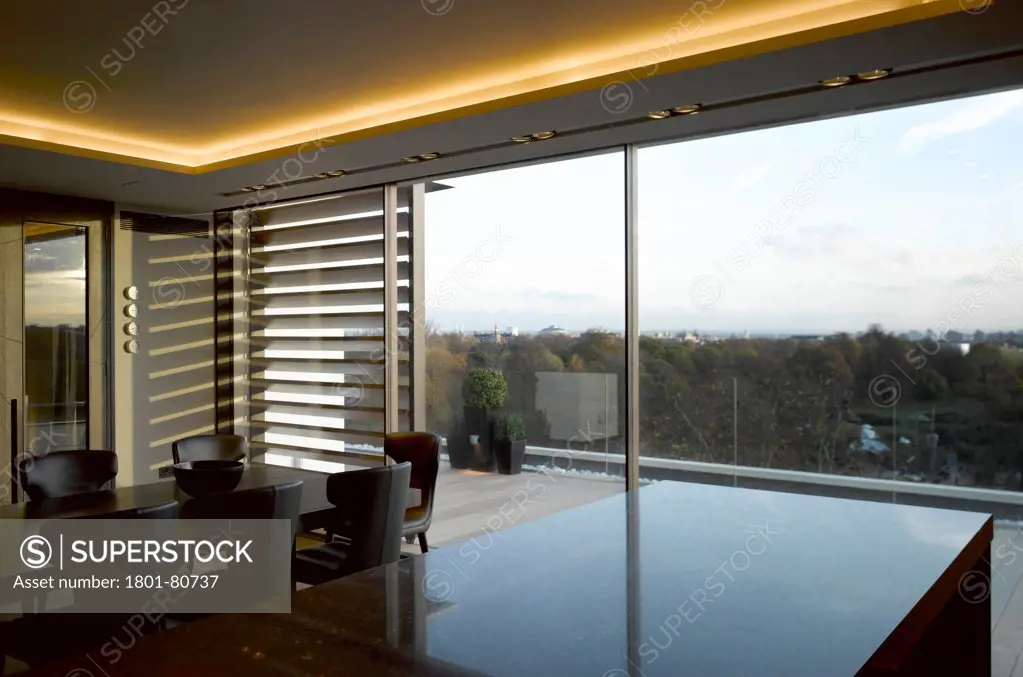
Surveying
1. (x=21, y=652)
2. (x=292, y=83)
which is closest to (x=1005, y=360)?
(x=292, y=83)

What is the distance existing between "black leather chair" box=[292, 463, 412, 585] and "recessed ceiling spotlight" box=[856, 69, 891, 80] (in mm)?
2555

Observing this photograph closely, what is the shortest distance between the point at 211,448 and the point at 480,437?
5.61ft

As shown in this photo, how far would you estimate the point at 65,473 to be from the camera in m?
3.88

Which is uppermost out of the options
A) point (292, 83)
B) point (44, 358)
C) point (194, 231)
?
point (292, 83)

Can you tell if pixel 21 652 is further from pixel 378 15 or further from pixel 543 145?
pixel 543 145

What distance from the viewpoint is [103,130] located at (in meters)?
4.82

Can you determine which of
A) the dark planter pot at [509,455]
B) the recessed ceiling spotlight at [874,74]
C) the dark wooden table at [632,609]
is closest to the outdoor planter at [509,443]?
the dark planter pot at [509,455]

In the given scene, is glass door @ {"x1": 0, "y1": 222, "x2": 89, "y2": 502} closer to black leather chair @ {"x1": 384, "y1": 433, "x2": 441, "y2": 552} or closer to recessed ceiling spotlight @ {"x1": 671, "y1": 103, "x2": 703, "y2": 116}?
black leather chair @ {"x1": 384, "y1": 433, "x2": 441, "y2": 552}

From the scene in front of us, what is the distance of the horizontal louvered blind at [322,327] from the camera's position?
5.80 m

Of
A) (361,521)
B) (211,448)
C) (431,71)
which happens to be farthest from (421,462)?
(431,71)

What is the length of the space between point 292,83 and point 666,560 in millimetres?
3254

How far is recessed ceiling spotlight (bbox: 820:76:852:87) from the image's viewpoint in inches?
131

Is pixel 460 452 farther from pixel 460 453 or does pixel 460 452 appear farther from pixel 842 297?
pixel 842 297

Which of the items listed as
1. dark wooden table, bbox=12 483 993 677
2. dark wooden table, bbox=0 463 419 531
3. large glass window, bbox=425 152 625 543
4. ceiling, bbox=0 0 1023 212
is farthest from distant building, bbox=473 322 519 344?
dark wooden table, bbox=12 483 993 677
